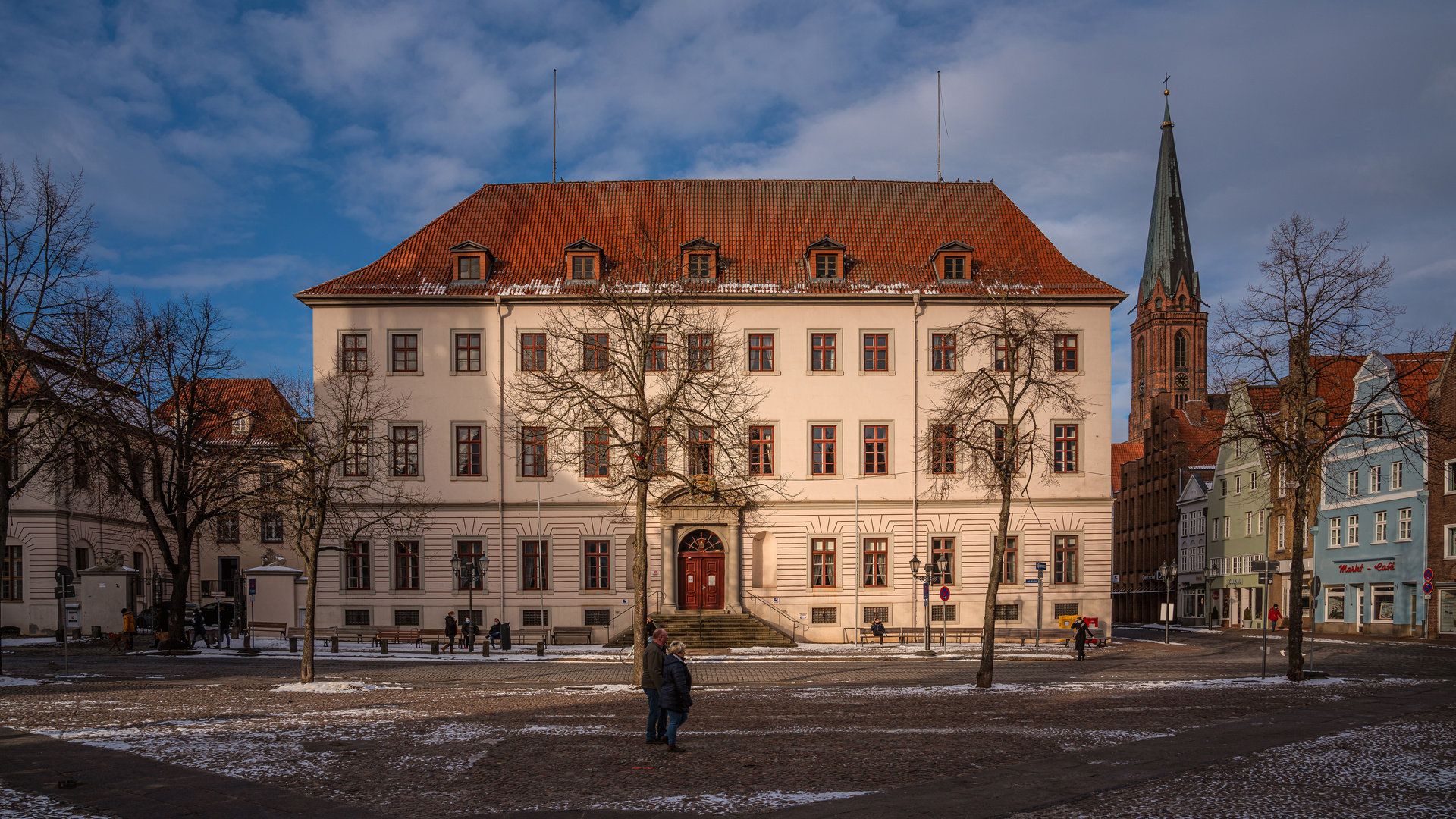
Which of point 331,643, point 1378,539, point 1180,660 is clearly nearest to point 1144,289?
point 1378,539

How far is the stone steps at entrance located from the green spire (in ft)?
327

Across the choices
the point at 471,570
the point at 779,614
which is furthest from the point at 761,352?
the point at 471,570

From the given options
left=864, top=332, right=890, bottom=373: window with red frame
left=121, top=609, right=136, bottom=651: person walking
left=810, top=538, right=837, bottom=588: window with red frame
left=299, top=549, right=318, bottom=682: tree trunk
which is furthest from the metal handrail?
left=121, top=609, right=136, bottom=651: person walking

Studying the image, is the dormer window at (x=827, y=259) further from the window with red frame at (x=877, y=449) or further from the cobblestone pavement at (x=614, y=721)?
the cobblestone pavement at (x=614, y=721)

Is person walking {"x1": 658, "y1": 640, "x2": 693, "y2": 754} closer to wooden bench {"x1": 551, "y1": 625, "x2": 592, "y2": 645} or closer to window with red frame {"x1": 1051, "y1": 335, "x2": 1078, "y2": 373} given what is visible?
wooden bench {"x1": 551, "y1": 625, "x2": 592, "y2": 645}

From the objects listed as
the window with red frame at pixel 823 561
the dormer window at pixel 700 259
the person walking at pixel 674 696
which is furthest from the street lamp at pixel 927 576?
the person walking at pixel 674 696

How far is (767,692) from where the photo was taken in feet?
78.8

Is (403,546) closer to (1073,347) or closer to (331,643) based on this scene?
(331,643)

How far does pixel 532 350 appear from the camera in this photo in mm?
45000

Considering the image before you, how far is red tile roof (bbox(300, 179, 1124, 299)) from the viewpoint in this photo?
45500mm

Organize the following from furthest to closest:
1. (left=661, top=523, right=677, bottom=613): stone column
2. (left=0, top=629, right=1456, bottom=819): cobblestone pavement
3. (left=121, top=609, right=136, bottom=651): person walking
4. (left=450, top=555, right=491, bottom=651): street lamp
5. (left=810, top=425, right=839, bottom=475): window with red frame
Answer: (left=810, top=425, right=839, bottom=475): window with red frame → (left=661, top=523, right=677, bottom=613): stone column → (left=121, top=609, right=136, bottom=651): person walking → (left=450, top=555, right=491, bottom=651): street lamp → (left=0, top=629, right=1456, bottom=819): cobblestone pavement

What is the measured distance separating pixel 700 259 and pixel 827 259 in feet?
16.9

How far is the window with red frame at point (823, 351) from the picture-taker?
4522 centimetres

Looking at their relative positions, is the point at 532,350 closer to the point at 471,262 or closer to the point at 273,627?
the point at 471,262
